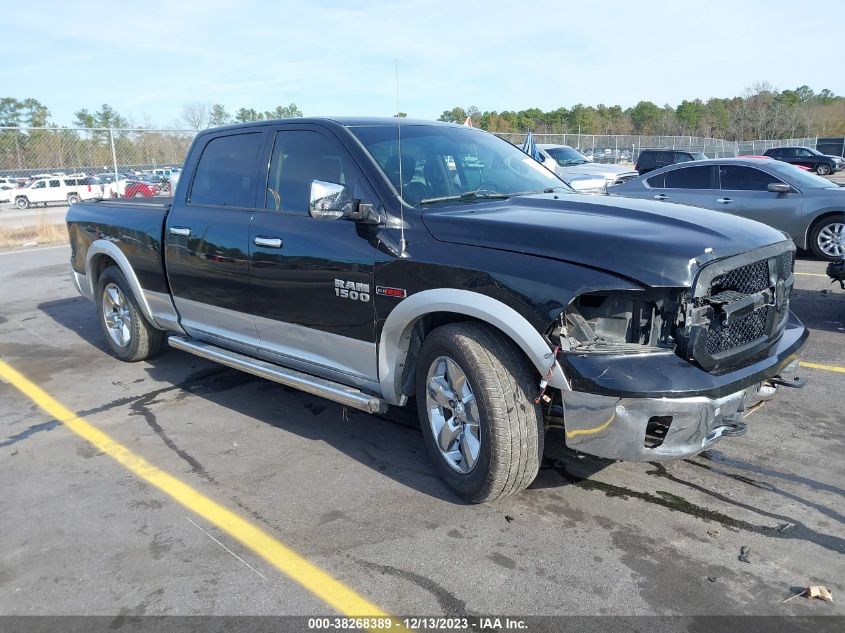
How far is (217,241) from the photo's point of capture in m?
4.84

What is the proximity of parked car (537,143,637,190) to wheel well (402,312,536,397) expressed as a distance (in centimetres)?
1059

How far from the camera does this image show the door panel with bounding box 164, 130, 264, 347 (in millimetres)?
4727

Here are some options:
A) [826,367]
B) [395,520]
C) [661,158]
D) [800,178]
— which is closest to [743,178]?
[800,178]

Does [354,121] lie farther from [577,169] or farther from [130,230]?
[577,169]

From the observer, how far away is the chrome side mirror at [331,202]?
12.0ft

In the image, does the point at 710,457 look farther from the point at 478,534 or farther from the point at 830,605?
the point at 478,534

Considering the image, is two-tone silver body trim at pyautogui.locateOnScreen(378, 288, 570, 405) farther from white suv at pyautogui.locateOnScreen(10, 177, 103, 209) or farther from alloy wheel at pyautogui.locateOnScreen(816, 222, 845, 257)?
white suv at pyautogui.locateOnScreen(10, 177, 103, 209)

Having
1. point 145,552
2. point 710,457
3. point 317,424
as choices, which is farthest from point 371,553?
point 710,457

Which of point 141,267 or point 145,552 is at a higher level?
point 141,267

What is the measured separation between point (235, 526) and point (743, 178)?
10.3 metres

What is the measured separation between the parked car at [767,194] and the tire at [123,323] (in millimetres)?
7781

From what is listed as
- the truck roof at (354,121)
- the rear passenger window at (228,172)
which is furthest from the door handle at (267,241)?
the truck roof at (354,121)

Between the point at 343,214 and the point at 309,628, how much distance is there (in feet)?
6.99

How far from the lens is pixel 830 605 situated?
8.98 feet
